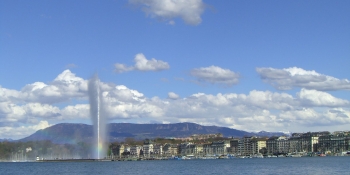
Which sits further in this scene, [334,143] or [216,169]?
[334,143]

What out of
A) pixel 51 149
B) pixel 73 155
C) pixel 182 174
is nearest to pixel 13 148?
pixel 51 149

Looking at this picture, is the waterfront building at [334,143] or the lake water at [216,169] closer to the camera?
the lake water at [216,169]

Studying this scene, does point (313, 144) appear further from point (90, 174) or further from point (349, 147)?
point (90, 174)

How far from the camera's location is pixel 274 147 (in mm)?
195625

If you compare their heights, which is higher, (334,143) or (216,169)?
(216,169)

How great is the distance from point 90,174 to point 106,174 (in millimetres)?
2842

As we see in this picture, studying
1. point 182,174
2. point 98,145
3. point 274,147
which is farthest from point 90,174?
point 274,147

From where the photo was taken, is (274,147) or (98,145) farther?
(274,147)

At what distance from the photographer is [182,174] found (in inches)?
2721

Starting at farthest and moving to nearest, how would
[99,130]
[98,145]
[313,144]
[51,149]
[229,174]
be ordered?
1. [51,149]
2. [313,144]
3. [98,145]
4. [99,130]
5. [229,174]

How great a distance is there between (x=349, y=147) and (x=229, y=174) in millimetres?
114360

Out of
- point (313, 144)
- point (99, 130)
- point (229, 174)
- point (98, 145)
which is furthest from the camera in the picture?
point (313, 144)

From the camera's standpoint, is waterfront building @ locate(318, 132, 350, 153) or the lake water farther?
waterfront building @ locate(318, 132, 350, 153)

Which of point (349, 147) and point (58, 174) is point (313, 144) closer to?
point (349, 147)
